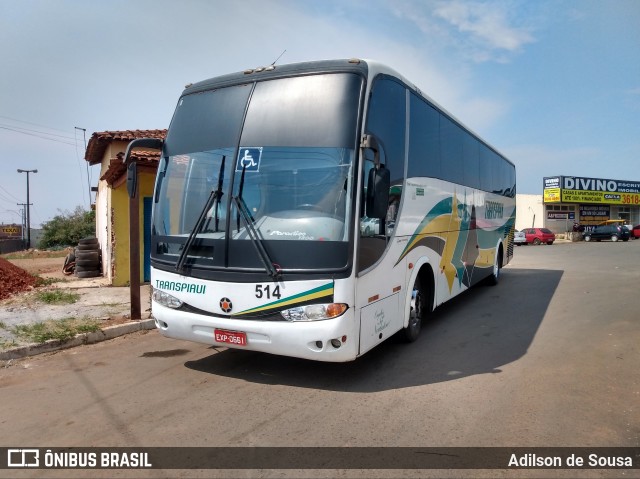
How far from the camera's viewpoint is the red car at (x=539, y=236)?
36.4 metres

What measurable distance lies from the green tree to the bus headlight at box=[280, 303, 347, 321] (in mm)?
32414

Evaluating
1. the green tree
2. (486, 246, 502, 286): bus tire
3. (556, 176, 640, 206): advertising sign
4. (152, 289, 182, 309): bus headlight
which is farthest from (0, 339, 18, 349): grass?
(556, 176, 640, 206): advertising sign

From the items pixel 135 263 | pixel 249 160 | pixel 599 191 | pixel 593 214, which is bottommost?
pixel 135 263

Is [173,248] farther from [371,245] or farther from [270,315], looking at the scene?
[371,245]

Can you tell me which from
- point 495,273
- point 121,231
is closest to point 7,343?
point 121,231

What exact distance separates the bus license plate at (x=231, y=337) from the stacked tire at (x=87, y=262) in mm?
10855

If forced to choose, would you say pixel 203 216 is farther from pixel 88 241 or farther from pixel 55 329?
pixel 88 241

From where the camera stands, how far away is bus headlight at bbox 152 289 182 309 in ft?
17.0

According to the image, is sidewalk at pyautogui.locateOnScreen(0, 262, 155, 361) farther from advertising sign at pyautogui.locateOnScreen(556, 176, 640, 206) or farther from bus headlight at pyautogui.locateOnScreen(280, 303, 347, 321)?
advertising sign at pyautogui.locateOnScreen(556, 176, 640, 206)

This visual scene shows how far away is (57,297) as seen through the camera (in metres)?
9.81

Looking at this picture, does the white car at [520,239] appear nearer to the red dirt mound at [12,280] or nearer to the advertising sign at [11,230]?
the red dirt mound at [12,280]

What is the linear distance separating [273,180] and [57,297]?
738 centimetres

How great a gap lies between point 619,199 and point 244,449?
2199 inches

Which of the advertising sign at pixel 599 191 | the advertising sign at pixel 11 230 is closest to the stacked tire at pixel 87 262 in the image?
the advertising sign at pixel 599 191
